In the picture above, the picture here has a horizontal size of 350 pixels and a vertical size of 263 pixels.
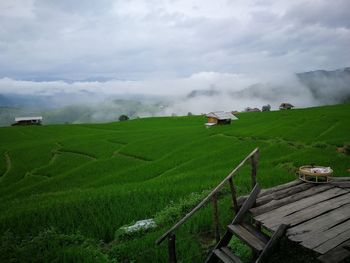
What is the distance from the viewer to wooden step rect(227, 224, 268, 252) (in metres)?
6.23

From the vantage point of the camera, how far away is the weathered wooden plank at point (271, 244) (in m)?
5.80

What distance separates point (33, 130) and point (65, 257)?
2667 inches

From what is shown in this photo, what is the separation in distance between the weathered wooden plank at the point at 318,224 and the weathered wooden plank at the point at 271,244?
0.89ft

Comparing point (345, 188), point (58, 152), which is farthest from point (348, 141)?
point (58, 152)

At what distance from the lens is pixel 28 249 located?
28.6 ft

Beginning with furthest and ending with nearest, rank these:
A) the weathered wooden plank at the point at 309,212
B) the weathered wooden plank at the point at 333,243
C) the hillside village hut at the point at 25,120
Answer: the hillside village hut at the point at 25,120
the weathered wooden plank at the point at 309,212
the weathered wooden plank at the point at 333,243

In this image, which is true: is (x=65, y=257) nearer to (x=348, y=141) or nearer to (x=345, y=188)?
(x=345, y=188)

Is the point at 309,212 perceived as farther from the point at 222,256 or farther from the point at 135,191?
the point at 135,191

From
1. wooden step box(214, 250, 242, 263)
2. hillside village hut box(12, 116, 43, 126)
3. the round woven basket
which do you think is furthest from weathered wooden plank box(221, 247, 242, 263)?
hillside village hut box(12, 116, 43, 126)

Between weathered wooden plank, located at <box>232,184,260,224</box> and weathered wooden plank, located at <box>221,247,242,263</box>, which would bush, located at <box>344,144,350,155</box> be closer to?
weathered wooden plank, located at <box>232,184,260,224</box>

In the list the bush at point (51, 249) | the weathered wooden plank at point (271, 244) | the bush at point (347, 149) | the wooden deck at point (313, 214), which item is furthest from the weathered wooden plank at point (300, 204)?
the bush at point (347, 149)

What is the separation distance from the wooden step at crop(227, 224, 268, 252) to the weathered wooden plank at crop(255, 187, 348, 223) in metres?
0.39

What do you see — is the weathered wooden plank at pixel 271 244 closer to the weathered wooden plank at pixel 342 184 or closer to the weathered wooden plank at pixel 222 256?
the weathered wooden plank at pixel 222 256

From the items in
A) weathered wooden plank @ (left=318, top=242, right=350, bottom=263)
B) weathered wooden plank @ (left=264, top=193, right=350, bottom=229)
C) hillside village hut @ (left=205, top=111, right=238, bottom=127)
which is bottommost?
weathered wooden plank @ (left=318, top=242, right=350, bottom=263)
